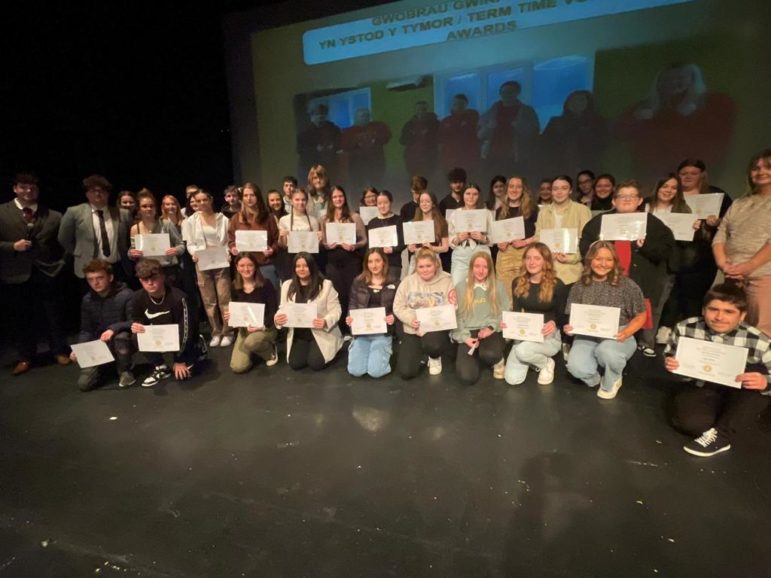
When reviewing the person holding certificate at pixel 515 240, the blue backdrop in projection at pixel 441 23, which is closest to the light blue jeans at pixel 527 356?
the person holding certificate at pixel 515 240

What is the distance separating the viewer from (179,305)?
3689mm

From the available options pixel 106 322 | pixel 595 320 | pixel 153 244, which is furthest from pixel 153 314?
pixel 595 320

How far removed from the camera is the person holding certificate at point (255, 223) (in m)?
4.23

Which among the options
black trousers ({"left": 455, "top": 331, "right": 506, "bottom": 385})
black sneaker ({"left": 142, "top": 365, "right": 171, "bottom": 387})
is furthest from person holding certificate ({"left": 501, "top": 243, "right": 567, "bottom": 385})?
black sneaker ({"left": 142, "top": 365, "right": 171, "bottom": 387})

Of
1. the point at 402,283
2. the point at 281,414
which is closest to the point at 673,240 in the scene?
the point at 402,283

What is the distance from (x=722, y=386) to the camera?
8.93 ft

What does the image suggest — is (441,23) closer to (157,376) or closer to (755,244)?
(755,244)

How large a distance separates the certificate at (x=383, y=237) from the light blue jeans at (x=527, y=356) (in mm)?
1612

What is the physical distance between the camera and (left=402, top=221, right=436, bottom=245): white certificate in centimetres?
416

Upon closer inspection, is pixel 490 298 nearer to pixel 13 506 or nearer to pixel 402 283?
pixel 402 283

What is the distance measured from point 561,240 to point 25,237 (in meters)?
4.92

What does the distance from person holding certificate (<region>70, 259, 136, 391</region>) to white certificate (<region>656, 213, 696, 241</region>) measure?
4.77 meters

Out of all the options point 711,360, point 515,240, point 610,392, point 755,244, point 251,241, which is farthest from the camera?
point 251,241

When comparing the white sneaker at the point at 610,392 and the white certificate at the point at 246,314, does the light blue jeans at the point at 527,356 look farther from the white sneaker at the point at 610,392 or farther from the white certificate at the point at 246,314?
the white certificate at the point at 246,314
